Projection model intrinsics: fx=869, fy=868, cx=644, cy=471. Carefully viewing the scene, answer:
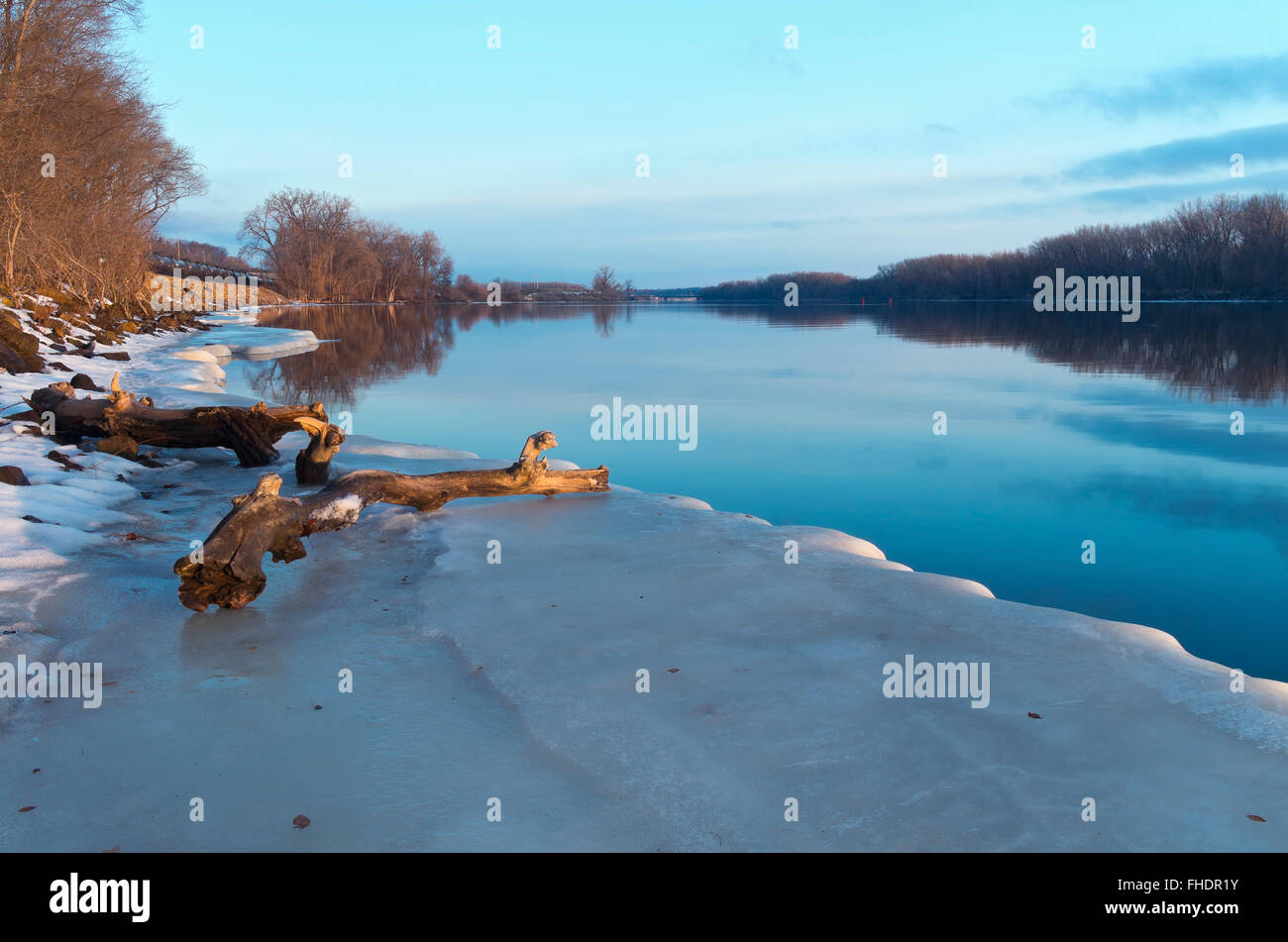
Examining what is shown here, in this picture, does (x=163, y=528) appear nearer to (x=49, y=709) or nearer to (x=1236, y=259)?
(x=49, y=709)

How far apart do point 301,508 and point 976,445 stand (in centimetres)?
1151

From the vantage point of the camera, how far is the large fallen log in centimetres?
606

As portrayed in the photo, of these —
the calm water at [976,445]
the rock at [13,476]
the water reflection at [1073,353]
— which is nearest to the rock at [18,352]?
the water reflection at [1073,353]

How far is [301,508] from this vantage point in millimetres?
7156

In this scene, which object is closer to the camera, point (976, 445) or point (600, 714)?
point (600, 714)

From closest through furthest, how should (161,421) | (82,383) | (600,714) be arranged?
1. (600,714)
2. (161,421)
3. (82,383)

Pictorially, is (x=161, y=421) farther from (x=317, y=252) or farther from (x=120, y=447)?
(x=317, y=252)

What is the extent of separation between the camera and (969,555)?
29.6ft

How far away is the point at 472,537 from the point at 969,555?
5070mm

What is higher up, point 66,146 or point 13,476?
point 66,146

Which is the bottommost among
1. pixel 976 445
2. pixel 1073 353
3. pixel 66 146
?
pixel 976 445

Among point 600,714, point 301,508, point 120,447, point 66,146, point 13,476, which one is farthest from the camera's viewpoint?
point 66,146

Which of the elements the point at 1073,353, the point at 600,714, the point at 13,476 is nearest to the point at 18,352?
the point at 13,476

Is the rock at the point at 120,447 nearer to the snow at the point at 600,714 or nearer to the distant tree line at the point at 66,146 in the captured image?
the snow at the point at 600,714
